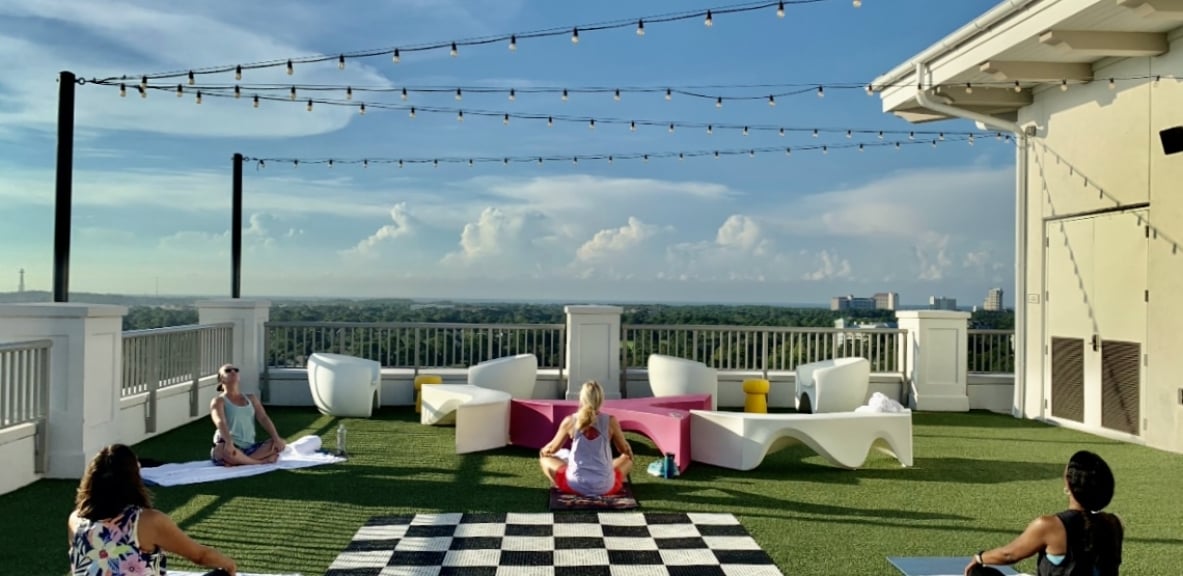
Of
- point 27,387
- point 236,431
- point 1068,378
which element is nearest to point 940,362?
point 1068,378

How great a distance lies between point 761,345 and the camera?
11516 millimetres

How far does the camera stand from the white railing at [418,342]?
36.9ft

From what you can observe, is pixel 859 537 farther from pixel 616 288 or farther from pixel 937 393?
pixel 616 288

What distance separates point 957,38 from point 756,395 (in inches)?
187

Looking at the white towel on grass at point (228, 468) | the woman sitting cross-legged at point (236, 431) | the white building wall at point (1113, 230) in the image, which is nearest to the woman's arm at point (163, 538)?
the white towel on grass at point (228, 468)

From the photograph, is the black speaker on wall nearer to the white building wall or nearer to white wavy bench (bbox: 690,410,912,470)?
the white building wall

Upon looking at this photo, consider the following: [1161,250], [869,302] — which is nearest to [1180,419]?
[1161,250]

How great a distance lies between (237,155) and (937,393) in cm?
1031

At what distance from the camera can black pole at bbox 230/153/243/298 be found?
12.4m

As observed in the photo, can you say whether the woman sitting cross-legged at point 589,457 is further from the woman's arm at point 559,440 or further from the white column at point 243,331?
the white column at point 243,331

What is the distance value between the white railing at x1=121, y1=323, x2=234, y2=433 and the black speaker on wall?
9919 mm

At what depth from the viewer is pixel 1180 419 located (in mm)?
8047

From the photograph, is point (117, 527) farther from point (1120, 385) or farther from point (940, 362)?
point (940, 362)

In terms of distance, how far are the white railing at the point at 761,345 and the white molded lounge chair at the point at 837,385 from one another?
1.02 meters
